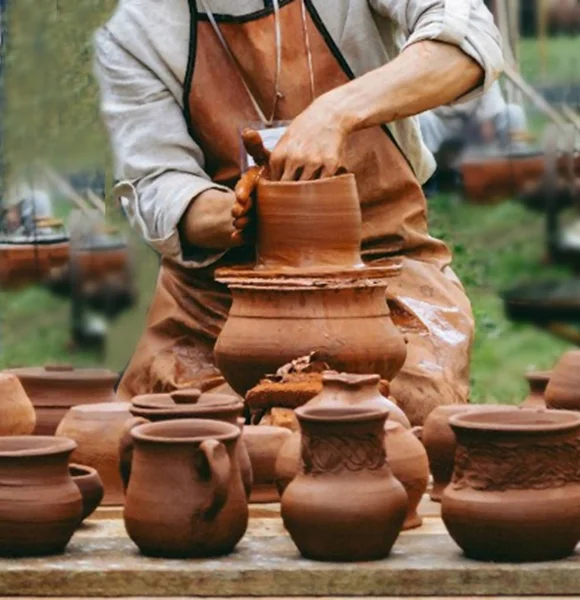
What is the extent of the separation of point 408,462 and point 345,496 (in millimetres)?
394

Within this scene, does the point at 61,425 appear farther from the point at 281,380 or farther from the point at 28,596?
the point at 28,596

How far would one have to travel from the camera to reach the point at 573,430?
4664mm

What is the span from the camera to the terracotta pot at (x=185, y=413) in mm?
4957

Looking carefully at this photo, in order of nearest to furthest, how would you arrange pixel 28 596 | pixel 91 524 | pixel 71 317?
1. pixel 28 596
2. pixel 91 524
3. pixel 71 317

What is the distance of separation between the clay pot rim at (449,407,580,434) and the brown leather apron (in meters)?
1.67

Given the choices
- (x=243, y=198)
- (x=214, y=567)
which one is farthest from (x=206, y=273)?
(x=214, y=567)

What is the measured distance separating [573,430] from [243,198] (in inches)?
60.0

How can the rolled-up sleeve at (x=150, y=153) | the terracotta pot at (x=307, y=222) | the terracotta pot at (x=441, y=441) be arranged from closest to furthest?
the terracotta pot at (x=441, y=441)
the terracotta pot at (x=307, y=222)
the rolled-up sleeve at (x=150, y=153)

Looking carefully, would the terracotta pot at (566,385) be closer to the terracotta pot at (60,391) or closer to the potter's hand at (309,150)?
the potter's hand at (309,150)

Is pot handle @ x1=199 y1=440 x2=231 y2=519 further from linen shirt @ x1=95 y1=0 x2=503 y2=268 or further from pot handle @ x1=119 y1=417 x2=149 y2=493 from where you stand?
linen shirt @ x1=95 y1=0 x2=503 y2=268

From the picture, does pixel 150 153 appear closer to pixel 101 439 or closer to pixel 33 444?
pixel 101 439

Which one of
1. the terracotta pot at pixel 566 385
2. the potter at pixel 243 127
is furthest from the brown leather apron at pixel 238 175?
the terracotta pot at pixel 566 385

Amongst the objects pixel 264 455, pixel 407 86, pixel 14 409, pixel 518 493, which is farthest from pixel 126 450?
pixel 407 86

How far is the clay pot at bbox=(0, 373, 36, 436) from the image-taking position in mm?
5648
